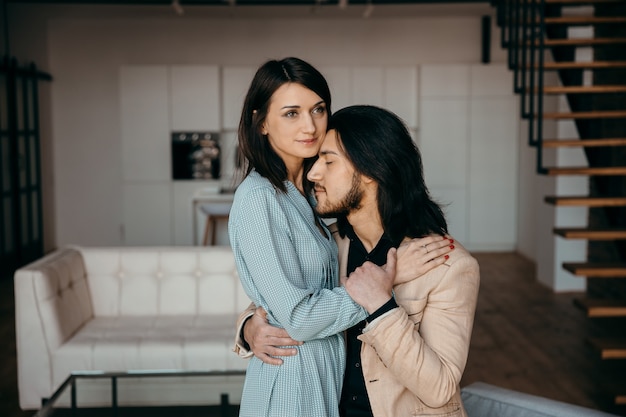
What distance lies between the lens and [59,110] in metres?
10.3

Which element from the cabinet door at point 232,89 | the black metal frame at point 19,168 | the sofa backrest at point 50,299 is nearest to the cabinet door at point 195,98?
the cabinet door at point 232,89

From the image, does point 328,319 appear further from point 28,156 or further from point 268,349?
point 28,156

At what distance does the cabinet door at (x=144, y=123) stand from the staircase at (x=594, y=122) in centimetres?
513

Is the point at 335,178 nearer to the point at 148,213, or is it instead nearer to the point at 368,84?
the point at 368,84

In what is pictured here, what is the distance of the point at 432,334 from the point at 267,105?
28.7 inches

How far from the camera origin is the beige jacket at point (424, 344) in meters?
1.65

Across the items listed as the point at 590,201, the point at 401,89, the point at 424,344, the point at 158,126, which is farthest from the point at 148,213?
the point at 424,344

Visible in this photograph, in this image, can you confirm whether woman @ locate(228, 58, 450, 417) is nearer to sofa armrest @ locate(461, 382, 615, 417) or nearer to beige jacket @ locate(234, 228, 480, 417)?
beige jacket @ locate(234, 228, 480, 417)

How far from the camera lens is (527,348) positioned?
5.63 metres

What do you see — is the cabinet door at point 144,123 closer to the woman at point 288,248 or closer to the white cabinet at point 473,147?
the white cabinet at point 473,147

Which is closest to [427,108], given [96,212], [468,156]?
[468,156]

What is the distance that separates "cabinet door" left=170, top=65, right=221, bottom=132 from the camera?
9.84 meters

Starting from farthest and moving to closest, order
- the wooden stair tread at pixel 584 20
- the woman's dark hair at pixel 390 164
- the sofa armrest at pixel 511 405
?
the wooden stair tread at pixel 584 20
the sofa armrest at pixel 511 405
the woman's dark hair at pixel 390 164

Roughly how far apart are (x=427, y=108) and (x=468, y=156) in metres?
0.89
